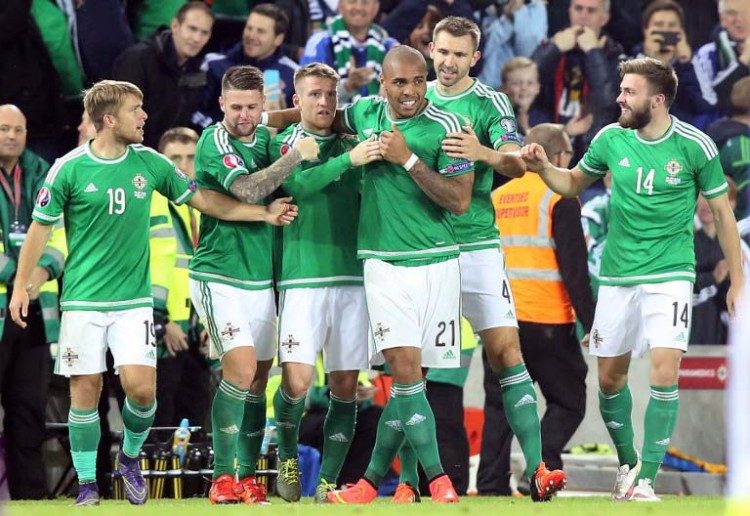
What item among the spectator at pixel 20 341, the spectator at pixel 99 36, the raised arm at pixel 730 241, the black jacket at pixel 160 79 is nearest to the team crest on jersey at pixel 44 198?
the spectator at pixel 20 341

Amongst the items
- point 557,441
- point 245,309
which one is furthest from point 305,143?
point 557,441

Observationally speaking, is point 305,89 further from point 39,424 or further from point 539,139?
point 39,424

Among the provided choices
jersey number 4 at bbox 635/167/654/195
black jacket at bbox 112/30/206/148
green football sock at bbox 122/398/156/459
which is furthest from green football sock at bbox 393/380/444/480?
black jacket at bbox 112/30/206/148

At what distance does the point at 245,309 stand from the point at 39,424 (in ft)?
8.34

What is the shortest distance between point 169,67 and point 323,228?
457 centimetres

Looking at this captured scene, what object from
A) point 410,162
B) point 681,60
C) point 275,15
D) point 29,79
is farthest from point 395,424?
point 681,60

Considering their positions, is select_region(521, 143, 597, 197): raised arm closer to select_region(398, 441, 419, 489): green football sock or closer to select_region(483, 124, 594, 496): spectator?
select_region(483, 124, 594, 496): spectator

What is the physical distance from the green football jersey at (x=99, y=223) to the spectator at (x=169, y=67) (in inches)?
155

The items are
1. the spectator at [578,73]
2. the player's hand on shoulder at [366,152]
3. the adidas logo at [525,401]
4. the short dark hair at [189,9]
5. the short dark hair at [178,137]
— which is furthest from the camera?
the spectator at [578,73]

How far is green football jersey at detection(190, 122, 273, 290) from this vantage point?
27.2ft

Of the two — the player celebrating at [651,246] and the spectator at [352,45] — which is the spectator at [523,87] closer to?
the spectator at [352,45]

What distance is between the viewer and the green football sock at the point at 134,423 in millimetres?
8352

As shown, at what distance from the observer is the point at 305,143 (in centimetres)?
800

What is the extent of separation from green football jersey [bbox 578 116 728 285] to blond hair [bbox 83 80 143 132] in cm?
297
